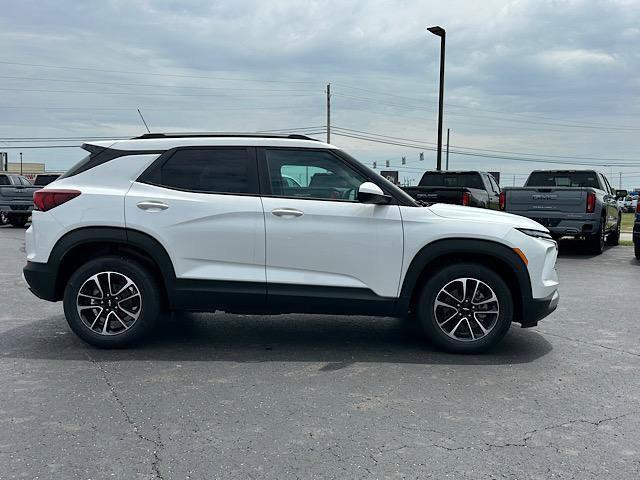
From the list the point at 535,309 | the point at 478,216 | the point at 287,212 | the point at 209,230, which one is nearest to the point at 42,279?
the point at 209,230

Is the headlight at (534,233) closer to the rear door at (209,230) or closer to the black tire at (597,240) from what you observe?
the rear door at (209,230)

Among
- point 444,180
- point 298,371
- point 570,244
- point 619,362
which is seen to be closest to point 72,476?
point 298,371

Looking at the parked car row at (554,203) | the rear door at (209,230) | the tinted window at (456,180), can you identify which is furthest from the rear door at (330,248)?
the tinted window at (456,180)

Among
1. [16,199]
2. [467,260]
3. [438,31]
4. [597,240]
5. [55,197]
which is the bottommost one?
[597,240]

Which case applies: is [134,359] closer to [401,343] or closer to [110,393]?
[110,393]

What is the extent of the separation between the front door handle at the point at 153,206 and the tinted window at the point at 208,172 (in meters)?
0.20

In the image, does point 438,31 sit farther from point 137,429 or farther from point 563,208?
point 137,429

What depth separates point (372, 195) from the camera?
500 cm

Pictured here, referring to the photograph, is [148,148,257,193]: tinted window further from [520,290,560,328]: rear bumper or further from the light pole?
the light pole

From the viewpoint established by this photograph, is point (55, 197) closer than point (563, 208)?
Yes

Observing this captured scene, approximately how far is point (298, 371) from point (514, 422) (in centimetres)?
170

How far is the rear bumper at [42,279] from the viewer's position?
5.27 m

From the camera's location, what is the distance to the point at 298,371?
15.7 ft

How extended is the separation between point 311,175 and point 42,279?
99.2 inches
